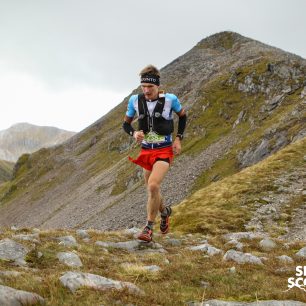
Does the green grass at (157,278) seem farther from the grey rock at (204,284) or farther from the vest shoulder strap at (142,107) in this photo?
the vest shoulder strap at (142,107)

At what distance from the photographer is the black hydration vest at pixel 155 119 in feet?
40.5

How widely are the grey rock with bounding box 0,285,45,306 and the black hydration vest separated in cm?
727

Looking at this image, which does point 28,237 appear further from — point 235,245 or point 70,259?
point 235,245

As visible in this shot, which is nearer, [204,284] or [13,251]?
[204,284]

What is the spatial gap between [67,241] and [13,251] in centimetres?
275

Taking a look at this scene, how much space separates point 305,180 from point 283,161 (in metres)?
4.27

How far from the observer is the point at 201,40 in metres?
148

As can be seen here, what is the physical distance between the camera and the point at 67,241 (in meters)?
12.1

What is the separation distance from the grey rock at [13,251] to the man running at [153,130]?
4071mm

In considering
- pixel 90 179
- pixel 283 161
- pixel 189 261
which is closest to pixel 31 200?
pixel 90 179

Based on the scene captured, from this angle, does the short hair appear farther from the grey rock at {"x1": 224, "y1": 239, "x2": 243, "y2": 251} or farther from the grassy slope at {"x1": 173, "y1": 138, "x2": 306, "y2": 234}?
the grassy slope at {"x1": 173, "y1": 138, "x2": 306, "y2": 234}

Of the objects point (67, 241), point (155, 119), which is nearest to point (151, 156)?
point (155, 119)

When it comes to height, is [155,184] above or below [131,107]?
below

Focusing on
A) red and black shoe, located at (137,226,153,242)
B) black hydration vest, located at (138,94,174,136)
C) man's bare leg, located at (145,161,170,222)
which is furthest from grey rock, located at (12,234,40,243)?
black hydration vest, located at (138,94,174,136)
